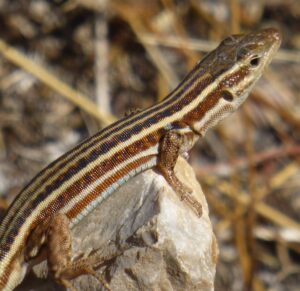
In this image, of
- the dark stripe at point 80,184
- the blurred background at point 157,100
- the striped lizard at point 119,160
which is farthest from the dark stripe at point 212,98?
the blurred background at point 157,100

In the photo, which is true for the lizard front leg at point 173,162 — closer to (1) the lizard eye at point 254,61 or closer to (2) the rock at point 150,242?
(2) the rock at point 150,242

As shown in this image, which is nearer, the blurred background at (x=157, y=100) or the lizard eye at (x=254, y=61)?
the lizard eye at (x=254, y=61)

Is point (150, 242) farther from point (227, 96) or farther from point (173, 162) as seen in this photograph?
point (227, 96)

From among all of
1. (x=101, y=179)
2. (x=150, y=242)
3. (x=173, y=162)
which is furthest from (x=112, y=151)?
(x=150, y=242)

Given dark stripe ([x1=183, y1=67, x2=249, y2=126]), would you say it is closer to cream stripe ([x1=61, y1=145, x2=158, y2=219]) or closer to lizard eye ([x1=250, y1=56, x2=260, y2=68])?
lizard eye ([x1=250, y1=56, x2=260, y2=68])

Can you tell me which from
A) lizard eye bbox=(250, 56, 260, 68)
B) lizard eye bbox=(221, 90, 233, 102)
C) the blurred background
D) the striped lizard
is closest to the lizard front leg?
the striped lizard

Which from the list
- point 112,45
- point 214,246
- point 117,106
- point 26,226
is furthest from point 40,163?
point 214,246
